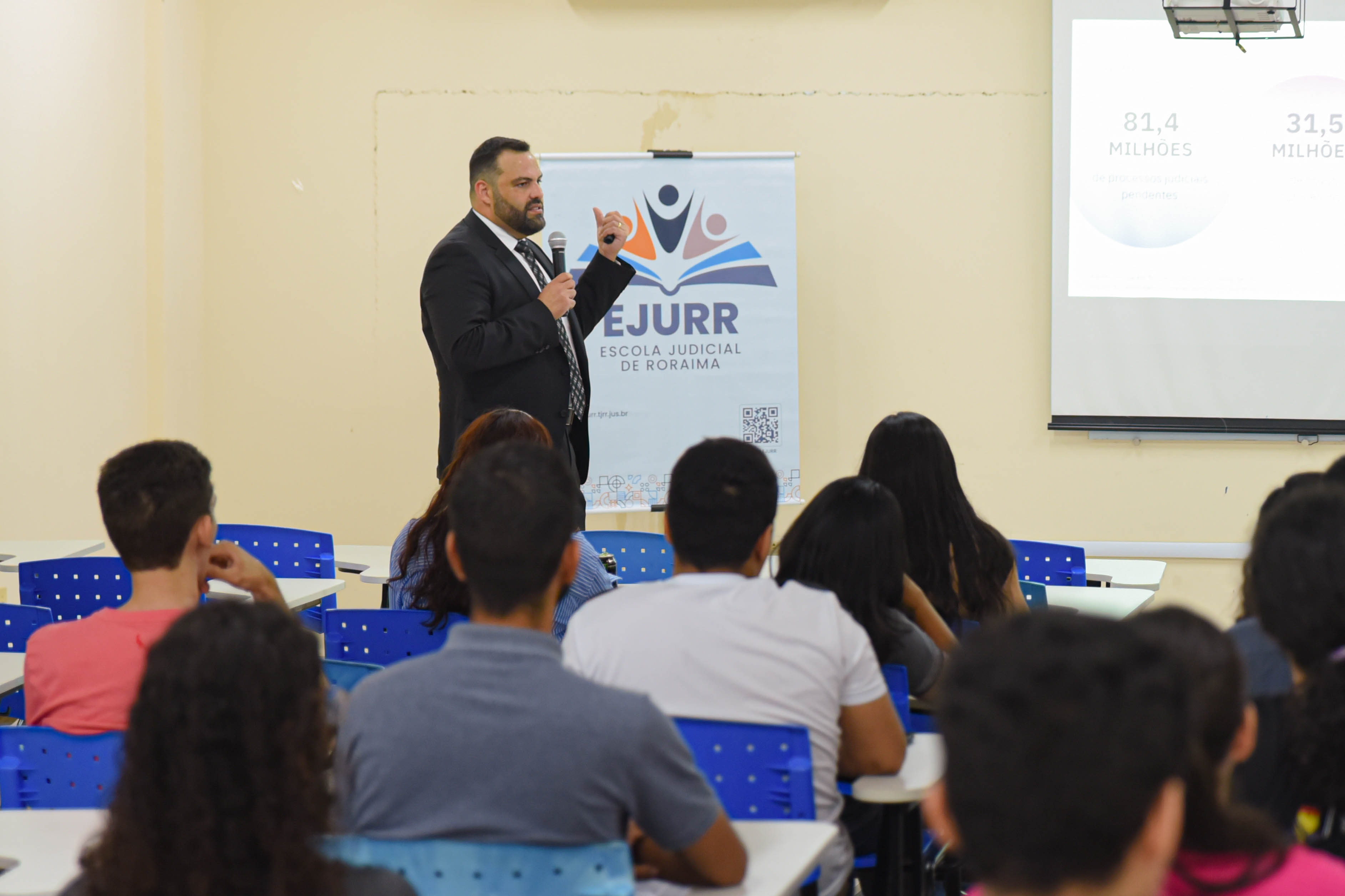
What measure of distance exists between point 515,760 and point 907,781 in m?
0.78

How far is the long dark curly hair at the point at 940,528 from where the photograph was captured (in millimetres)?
2592

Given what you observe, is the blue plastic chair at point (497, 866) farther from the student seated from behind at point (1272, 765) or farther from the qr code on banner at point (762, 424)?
the qr code on banner at point (762, 424)

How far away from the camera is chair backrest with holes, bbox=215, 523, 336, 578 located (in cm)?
353

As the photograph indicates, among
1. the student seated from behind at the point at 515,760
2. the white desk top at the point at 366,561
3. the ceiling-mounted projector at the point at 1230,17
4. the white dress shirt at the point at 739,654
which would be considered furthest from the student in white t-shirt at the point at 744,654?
the ceiling-mounted projector at the point at 1230,17

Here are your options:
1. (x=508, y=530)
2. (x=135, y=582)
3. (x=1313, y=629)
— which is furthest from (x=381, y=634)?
(x=1313, y=629)

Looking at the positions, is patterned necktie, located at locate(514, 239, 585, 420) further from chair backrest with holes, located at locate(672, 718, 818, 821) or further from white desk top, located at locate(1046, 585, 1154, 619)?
chair backrest with holes, located at locate(672, 718, 818, 821)

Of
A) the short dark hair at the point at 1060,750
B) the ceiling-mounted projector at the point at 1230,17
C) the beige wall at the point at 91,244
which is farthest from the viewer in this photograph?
the beige wall at the point at 91,244

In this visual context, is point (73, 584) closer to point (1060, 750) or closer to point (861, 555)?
point (861, 555)

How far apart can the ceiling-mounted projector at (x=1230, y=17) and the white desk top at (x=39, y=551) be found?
3711 mm

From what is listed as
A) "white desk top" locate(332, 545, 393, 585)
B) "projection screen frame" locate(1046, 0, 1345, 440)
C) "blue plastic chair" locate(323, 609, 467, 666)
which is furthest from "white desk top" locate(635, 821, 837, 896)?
"projection screen frame" locate(1046, 0, 1345, 440)

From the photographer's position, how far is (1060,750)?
75 centimetres

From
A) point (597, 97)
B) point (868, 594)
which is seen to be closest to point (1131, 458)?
point (597, 97)

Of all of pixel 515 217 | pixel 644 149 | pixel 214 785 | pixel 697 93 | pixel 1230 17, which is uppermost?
pixel 697 93

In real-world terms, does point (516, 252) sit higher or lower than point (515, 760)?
higher
